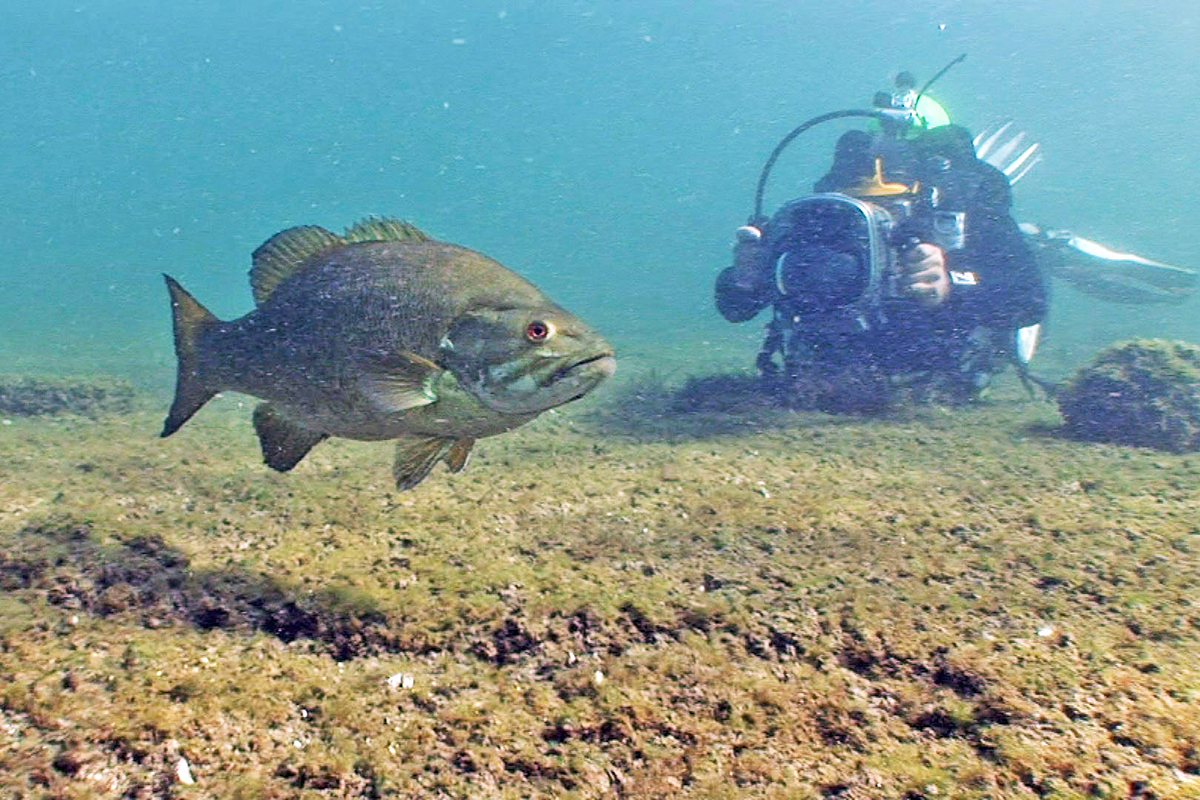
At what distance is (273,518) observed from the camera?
12.3ft

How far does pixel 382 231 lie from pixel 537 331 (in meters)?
0.98

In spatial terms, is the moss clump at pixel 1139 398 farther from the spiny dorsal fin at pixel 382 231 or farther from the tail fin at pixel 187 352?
the tail fin at pixel 187 352

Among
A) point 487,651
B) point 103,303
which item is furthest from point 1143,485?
point 103,303

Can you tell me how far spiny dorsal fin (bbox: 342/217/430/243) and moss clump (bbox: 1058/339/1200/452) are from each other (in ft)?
21.8

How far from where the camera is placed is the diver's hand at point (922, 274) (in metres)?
7.22

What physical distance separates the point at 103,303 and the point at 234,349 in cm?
A: 3990

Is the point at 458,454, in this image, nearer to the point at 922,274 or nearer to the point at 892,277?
the point at 892,277

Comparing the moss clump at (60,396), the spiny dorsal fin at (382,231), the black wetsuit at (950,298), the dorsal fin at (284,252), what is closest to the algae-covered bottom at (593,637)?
the dorsal fin at (284,252)

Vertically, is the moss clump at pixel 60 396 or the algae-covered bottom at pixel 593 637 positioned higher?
the moss clump at pixel 60 396

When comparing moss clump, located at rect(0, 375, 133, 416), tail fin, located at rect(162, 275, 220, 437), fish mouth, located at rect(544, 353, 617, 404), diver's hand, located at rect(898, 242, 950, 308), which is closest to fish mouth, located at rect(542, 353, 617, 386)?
fish mouth, located at rect(544, 353, 617, 404)

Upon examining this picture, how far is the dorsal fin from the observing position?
2.78 m

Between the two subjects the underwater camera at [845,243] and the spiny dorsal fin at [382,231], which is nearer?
the spiny dorsal fin at [382,231]

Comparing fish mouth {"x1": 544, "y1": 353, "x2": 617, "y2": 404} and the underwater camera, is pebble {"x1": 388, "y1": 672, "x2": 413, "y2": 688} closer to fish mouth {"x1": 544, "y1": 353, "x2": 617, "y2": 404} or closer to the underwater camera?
fish mouth {"x1": 544, "y1": 353, "x2": 617, "y2": 404}

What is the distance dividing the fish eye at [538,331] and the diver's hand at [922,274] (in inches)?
240
